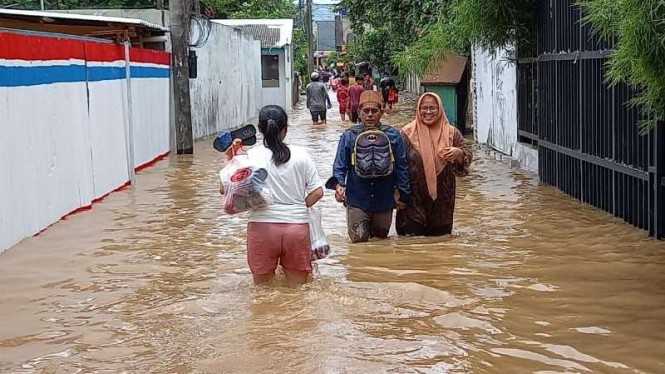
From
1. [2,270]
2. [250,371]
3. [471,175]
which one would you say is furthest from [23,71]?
[471,175]

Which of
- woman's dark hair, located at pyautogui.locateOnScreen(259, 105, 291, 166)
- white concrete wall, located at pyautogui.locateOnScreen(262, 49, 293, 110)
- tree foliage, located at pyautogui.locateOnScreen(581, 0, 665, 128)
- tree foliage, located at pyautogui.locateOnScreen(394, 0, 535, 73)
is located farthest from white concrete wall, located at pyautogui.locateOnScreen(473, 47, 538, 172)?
white concrete wall, located at pyautogui.locateOnScreen(262, 49, 293, 110)

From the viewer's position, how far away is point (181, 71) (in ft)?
64.4

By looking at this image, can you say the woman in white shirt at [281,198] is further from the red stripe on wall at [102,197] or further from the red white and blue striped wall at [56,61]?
the red stripe on wall at [102,197]

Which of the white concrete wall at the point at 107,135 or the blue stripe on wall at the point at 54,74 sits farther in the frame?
the white concrete wall at the point at 107,135

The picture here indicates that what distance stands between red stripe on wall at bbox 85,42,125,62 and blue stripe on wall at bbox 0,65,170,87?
13 cm

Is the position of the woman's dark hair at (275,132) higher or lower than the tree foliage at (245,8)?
lower

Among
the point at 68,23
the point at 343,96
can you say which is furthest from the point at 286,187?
the point at 343,96

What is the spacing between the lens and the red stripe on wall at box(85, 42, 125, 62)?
12766 mm

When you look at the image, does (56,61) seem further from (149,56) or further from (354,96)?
(354,96)

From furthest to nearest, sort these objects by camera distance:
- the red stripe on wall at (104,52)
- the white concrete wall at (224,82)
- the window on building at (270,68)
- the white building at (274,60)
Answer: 1. the window on building at (270,68)
2. the white building at (274,60)
3. the white concrete wall at (224,82)
4. the red stripe on wall at (104,52)

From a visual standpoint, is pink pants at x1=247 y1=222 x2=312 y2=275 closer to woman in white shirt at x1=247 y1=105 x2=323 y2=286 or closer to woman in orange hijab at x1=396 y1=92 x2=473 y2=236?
woman in white shirt at x1=247 y1=105 x2=323 y2=286

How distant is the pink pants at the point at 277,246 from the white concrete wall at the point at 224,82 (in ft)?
53.6

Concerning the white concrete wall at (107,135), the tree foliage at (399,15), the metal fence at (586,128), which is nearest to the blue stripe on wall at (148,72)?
the white concrete wall at (107,135)

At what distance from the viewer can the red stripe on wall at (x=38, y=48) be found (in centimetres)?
942
